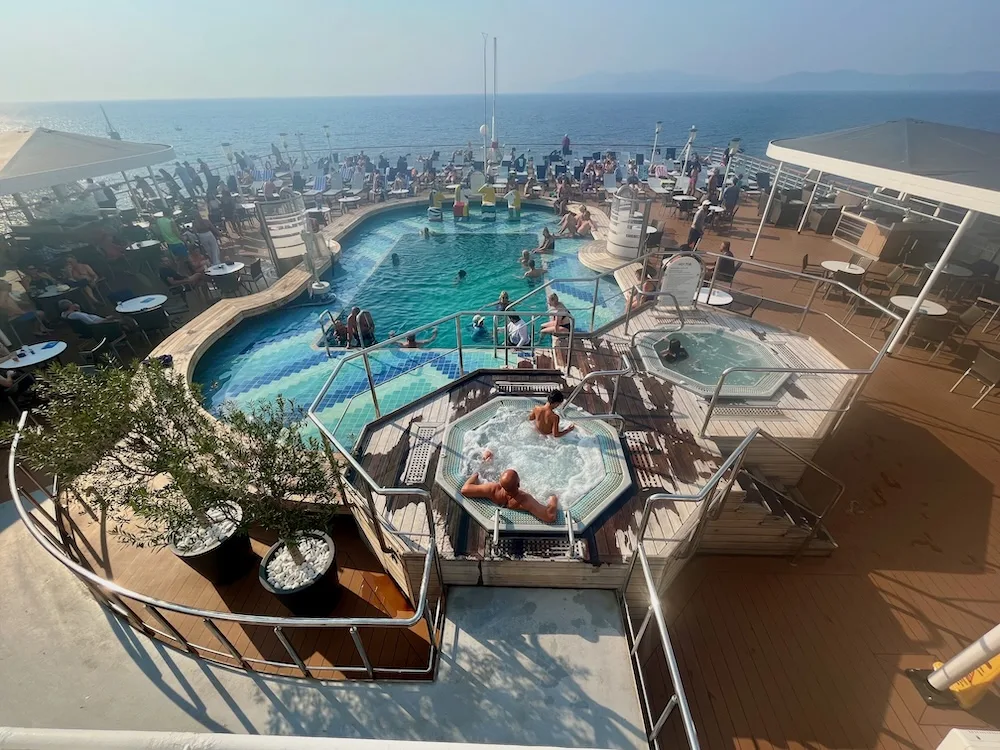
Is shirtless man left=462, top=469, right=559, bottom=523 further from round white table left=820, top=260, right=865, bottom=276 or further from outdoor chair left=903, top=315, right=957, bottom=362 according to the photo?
round white table left=820, top=260, right=865, bottom=276

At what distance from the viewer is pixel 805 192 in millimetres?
15617

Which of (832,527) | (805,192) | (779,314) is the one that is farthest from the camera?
(805,192)

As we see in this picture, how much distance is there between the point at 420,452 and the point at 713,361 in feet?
18.3

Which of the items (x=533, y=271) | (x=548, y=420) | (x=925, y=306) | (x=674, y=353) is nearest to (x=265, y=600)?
(x=548, y=420)

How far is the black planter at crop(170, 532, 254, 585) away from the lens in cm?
468

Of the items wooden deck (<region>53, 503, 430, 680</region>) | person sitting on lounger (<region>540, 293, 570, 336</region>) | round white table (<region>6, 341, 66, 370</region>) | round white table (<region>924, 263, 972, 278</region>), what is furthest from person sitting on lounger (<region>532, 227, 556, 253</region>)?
round white table (<region>6, 341, 66, 370</region>)

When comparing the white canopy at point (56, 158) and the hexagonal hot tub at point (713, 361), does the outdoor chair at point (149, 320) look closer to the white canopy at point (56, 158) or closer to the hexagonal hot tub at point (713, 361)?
the white canopy at point (56, 158)

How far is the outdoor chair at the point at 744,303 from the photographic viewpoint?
9454 millimetres

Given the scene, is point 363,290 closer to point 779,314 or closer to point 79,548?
point 79,548

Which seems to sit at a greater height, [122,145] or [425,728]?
[122,145]


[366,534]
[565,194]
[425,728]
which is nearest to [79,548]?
[366,534]

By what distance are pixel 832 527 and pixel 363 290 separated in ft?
43.0

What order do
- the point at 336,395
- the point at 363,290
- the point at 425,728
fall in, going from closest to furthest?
the point at 425,728, the point at 336,395, the point at 363,290

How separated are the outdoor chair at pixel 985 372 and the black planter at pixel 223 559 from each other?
11.2 metres
